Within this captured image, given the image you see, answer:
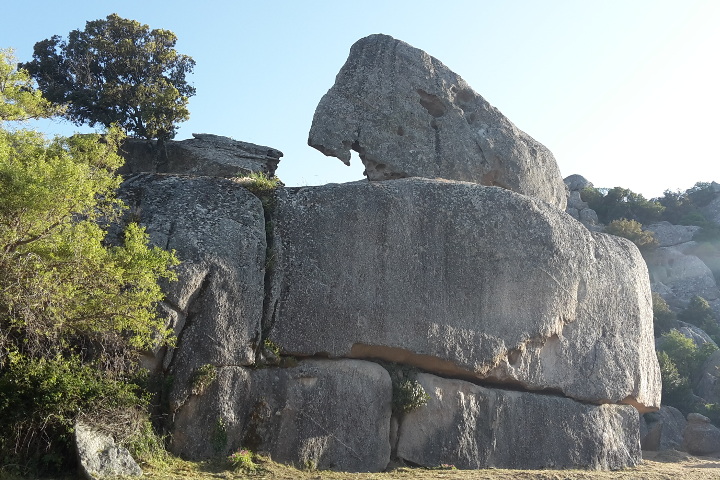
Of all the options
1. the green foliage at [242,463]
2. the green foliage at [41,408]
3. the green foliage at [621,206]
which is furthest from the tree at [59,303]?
the green foliage at [621,206]

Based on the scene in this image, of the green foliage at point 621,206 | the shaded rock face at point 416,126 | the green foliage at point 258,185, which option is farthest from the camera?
the green foliage at point 621,206

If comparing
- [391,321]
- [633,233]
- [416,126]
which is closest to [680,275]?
[633,233]

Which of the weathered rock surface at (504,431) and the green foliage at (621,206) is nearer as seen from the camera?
the weathered rock surface at (504,431)

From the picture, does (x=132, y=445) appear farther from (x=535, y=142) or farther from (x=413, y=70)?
(x=535, y=142)

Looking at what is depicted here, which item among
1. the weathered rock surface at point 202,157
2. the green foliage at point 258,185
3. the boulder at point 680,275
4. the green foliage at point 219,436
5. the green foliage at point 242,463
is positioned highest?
the boulder at point 680,275

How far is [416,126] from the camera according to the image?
22109 mm

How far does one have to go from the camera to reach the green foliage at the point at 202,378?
15516 millimetres

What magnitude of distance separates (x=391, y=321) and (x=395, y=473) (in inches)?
133

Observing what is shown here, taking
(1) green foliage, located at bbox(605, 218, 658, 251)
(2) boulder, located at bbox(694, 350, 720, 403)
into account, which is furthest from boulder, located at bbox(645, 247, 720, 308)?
(2) boulder, located at bbox(694, 350, 720, 403)

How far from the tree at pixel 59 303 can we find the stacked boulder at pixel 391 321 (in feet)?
4.26

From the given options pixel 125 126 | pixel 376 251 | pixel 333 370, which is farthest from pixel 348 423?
pixel 125 126

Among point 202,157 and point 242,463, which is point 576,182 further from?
point 242,463

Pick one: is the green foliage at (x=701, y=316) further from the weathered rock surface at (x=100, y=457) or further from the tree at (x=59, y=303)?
the weathered rock surface at (x=100, y=457)

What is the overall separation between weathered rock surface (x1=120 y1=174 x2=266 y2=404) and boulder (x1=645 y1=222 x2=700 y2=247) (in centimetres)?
3745
